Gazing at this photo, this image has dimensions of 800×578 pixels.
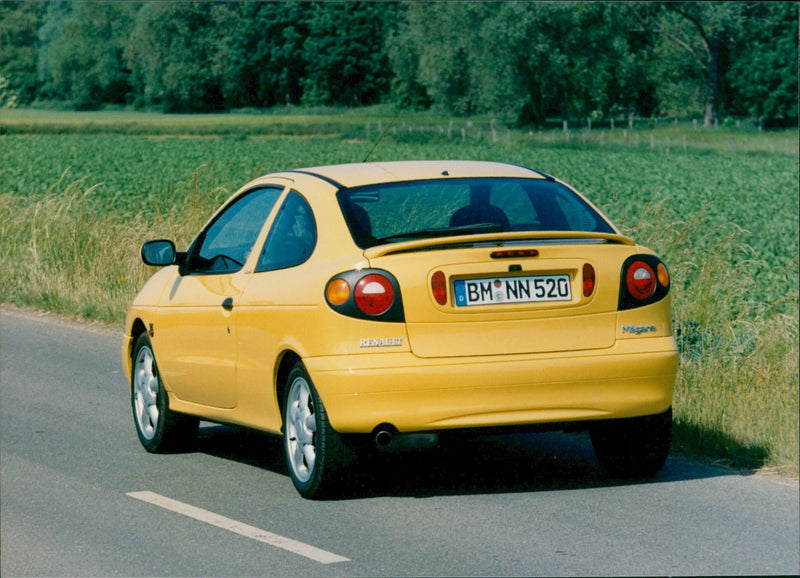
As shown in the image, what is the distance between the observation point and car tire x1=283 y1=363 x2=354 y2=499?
699cm

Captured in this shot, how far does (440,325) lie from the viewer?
271 inches

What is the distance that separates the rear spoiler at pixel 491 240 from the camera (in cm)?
696

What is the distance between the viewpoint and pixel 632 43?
10756 centimetres

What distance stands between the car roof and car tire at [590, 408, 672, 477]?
4.71 feet

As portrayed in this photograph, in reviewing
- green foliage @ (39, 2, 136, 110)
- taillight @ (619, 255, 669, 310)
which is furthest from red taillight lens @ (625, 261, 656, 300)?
green foliage @ (39, 2, 136, 110)

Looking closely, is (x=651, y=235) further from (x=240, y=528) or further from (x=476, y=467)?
(x=240, y=528)

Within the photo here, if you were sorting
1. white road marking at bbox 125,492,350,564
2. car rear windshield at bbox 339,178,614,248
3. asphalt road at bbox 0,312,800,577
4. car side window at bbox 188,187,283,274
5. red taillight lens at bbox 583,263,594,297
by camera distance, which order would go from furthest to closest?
car side window at bbox 188,187,283,274 → car rear windshield at bbox 339,178,614,248 → red taillight lens at bbox 583,263,594,297 → white road marking at bbox 125,492,350,564 → asphalt road at bbox 0,312,800,577

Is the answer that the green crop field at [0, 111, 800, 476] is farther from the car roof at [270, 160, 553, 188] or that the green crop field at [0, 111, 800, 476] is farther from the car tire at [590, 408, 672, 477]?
the car roof at [270, 160, 553, 188]

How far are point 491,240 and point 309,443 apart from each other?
1.34 m

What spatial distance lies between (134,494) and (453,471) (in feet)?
5.69

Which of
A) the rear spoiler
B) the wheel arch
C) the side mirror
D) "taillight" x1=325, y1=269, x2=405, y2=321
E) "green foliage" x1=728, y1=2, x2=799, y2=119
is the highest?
the rear spoiler

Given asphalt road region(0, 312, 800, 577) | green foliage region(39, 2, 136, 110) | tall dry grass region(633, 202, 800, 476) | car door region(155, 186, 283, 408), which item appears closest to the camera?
asphalt road region(0, 312, 800, 577)

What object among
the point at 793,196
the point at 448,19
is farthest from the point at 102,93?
the point at 448,19

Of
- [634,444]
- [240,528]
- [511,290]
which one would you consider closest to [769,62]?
[634,444]
